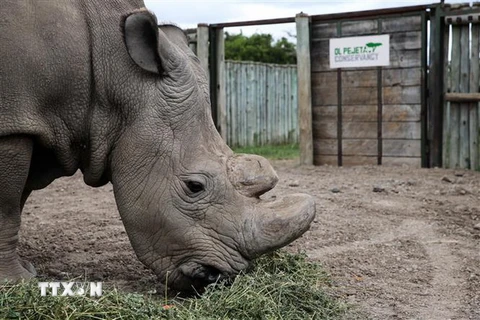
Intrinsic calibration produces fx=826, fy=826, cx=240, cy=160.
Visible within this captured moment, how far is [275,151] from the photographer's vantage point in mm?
15375

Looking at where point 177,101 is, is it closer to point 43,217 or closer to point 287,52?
point 43,217

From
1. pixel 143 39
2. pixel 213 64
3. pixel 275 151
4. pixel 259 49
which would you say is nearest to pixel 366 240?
pixel 143 39

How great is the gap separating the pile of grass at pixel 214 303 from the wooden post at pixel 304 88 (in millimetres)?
6999

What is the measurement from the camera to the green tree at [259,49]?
878 inches

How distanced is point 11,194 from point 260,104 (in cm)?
1320

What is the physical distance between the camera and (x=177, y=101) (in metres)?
4.27

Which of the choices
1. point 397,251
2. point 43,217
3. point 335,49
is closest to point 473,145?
point 335,49

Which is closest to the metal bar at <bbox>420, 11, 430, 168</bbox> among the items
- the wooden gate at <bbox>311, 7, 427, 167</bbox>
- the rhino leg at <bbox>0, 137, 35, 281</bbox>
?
the wooden gate at <bbox>311, 7, 427, 167</bbox>

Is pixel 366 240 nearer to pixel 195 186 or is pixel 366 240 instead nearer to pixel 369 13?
pixel 195 186

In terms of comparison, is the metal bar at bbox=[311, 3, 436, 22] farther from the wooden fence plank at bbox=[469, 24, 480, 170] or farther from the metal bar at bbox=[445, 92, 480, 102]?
the metal bar at bbox=[445, 92, 480, 102]

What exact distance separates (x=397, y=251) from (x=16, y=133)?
302 centimetres

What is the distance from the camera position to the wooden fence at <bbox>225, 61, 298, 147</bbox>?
1639cm

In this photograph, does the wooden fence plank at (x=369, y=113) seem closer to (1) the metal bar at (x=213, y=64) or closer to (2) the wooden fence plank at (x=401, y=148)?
(2) the wooden fence plank at (x=401, y=148)

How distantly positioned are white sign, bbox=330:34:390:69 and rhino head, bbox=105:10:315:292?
703 centimetres
